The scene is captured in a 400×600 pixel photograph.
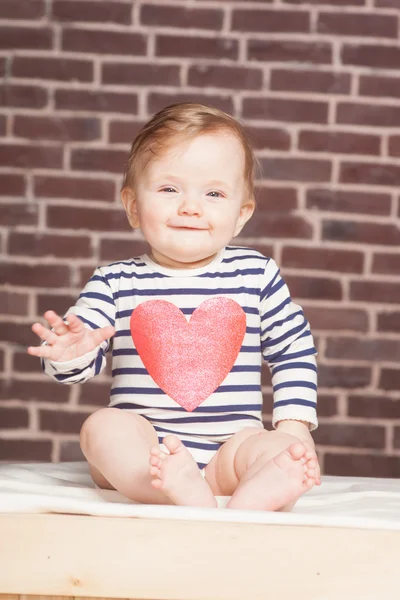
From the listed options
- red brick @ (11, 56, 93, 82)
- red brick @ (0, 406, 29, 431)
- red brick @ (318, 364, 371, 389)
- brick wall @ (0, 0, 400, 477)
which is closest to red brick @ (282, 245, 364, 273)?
brick wall @ (0, 0, 400, 477)

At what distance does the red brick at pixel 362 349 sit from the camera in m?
2.51

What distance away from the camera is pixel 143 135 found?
57.1 inches

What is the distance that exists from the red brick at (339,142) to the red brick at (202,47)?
30cm

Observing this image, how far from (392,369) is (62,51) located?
4.15ft

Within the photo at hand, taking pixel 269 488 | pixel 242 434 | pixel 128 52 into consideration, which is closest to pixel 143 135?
pixel 242 434

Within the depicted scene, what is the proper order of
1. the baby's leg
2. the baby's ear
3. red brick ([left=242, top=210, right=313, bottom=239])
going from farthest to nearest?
1. red brick ([left=242, top=210, right=313, bottom=239])
2. the baby's ear
3. the baby's leg

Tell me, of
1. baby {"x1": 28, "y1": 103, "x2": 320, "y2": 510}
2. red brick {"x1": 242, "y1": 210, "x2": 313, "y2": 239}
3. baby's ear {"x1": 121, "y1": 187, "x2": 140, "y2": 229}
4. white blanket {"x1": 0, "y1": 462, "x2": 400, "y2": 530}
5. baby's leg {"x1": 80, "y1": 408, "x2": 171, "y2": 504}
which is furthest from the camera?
red brick {"x1": 242, "y1": 210, "x2": 313, "y2": 239}

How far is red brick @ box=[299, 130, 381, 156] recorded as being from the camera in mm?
2512

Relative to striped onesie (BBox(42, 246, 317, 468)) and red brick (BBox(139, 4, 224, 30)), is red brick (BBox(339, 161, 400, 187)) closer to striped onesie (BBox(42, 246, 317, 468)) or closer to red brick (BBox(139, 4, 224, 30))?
red brick (BBox(139, 4, 224, 30))

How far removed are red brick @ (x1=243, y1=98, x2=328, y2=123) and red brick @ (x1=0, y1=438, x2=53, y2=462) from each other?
42.7 inches

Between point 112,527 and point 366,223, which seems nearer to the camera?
point 112,527

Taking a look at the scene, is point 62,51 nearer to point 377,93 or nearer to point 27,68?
point 27,68

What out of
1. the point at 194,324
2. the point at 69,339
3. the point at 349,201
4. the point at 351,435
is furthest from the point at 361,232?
the point at 69,339

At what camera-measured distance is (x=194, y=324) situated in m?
1.41
